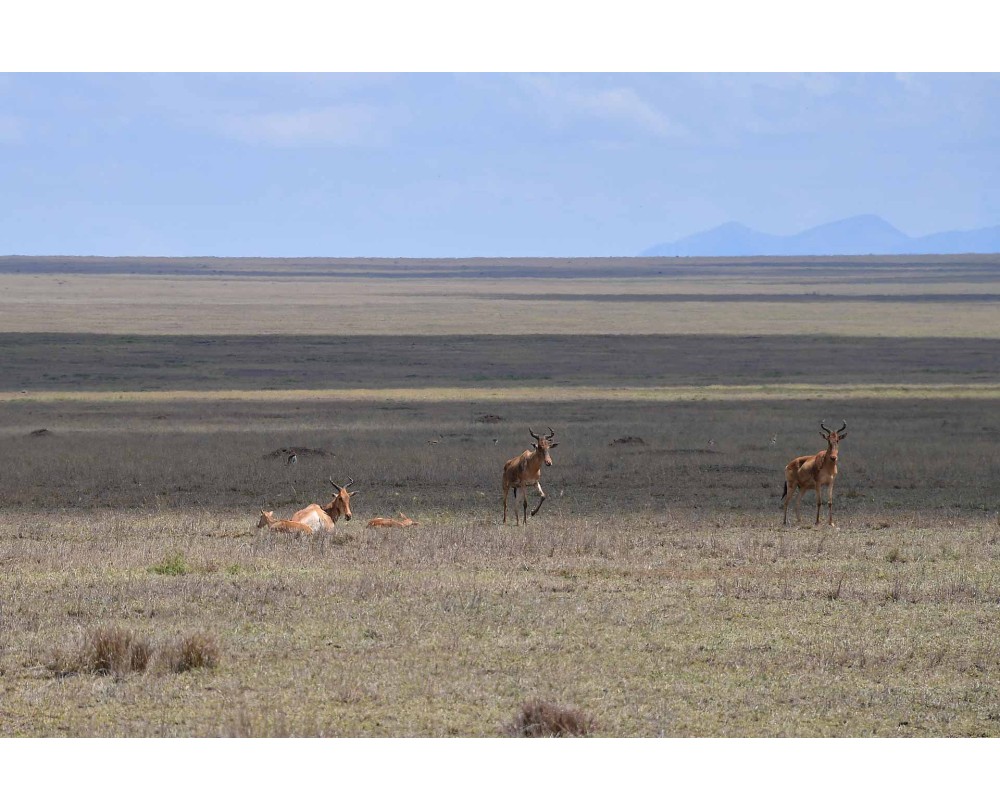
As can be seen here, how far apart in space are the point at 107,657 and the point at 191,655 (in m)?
0.62

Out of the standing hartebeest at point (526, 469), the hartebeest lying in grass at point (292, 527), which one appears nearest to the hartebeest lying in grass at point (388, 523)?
Answer: the hartebeest lying in grass at point (292, 527)

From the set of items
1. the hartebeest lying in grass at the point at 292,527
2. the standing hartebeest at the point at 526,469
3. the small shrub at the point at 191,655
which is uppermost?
the standing hartebeest at the point at 526,469

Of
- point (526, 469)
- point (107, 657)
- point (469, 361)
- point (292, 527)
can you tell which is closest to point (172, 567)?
point (292, 527)

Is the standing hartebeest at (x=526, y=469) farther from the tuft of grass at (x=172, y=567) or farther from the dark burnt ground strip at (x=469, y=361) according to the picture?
the dark burnt ground strip at (x=469, y=361)

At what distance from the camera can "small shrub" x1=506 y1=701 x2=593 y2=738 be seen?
7.92m

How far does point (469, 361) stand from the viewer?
56.8 metres

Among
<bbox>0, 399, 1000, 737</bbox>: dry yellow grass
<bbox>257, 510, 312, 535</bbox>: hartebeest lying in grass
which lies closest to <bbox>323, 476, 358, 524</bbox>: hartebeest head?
<bbox>0, 399, 1000, 737</bbox>: dry yellow grass

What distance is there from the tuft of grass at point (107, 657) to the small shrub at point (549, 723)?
124 inches

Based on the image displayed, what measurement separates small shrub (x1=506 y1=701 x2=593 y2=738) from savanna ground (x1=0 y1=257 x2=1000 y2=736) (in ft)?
0.53

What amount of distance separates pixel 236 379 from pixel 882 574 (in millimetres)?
37473

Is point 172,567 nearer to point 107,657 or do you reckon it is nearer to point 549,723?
point 107,657

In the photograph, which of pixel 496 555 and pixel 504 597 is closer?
pixel 504 597

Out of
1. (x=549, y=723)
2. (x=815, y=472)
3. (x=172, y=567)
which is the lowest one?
(x=172, y=567)

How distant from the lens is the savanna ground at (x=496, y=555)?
8.99m
